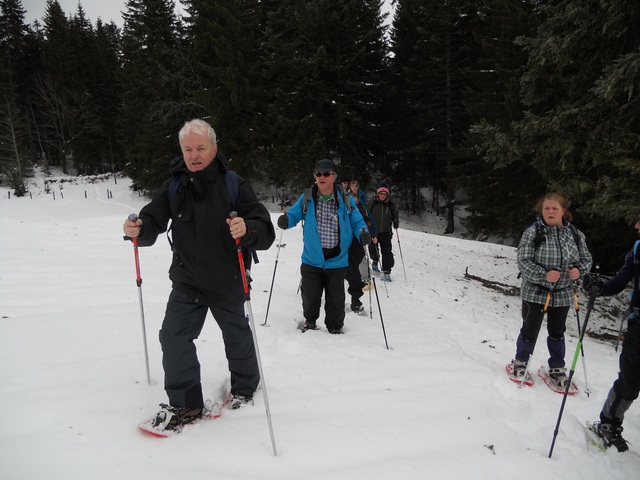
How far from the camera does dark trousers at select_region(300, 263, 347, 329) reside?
17.5ft

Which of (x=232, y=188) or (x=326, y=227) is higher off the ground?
(x=232, y=188)

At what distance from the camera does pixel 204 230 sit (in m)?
2.99

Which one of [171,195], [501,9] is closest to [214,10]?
[501,9]

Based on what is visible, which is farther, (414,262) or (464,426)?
(414,262)

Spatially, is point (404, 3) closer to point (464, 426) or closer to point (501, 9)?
point (501, 9)

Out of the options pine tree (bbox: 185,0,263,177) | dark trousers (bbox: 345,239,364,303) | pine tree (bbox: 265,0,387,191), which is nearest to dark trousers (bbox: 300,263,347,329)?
dark trousers (bbox: 345,239,364,303)

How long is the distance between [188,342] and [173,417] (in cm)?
59

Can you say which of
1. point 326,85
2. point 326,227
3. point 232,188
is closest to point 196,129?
point 232,188

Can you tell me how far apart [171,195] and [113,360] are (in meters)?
2.06

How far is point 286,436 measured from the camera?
9.94ft

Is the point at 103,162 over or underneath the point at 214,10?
underneath

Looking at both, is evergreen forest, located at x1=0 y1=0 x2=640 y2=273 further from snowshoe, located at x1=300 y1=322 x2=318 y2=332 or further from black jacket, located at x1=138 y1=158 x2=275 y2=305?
black jacket, located at x1=138 y1=158 x2=275 y2=305

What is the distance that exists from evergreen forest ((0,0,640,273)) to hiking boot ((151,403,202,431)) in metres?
7.78

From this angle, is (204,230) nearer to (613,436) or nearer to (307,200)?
(307,200)
